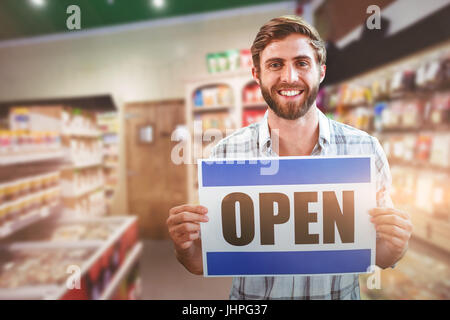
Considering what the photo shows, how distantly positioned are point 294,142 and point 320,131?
6 centimetres

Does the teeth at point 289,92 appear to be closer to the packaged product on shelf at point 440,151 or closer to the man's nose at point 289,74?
the man's nose at point 289,74

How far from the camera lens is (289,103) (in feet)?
1.63

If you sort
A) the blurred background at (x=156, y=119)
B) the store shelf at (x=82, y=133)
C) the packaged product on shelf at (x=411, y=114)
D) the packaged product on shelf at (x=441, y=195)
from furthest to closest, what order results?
the store shelf at (x=82, y=133) < the packaged product on shelf at (x=411, y=114) < the packaged product on shelf at (x=441, y=195) < the blurred background at (x=156, y=119)

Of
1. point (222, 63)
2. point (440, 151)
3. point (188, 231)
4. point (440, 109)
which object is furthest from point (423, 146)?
point (188, 231)

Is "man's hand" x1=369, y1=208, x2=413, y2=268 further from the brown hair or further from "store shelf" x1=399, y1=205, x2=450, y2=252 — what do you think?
"store shelf" x1=399, y1=205, x2=450, y2=252

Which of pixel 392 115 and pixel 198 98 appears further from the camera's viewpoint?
pixel 198 98

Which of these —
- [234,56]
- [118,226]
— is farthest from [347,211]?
A: [118,226]

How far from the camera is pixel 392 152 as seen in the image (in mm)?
2004

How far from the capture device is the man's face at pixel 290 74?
48 centimetres

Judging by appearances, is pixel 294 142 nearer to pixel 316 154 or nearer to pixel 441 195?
pixel 316 154

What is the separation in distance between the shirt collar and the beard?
5 centimetres

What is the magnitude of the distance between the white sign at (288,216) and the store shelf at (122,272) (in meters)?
1.19

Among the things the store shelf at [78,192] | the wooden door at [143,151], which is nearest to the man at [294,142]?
the store shelf at [78,192]

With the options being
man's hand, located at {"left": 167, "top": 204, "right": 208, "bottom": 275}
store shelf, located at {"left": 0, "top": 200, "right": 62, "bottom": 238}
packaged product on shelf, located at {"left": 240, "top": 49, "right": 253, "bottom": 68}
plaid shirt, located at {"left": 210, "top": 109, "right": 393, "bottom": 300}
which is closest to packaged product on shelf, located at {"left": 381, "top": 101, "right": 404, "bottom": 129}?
packaged product on shelf, located at {"left": 240, "top": 49, "right": 253, "bottom": 68}
